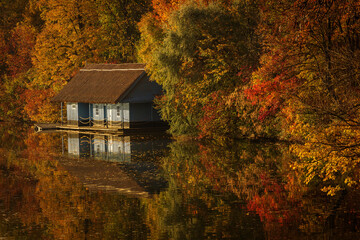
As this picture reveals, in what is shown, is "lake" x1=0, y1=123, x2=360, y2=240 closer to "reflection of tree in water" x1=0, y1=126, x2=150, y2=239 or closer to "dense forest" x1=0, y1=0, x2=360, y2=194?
"reflection of tree in water" x1=0, y1=126, x2=150, y2=239

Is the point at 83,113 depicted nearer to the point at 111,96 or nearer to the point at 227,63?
the point at 111,96

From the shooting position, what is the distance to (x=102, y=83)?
48.7m

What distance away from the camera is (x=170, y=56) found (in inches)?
1475

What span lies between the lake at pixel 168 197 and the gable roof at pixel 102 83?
43.9 feet

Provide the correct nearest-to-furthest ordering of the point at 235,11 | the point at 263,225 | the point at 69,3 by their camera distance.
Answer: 1. the point at 263,225
2. the point at 235,11
3. the point at 69,3

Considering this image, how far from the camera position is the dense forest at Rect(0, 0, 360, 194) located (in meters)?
17.4

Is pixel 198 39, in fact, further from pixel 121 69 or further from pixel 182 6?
pixel 121 69

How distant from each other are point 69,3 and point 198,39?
23227mm

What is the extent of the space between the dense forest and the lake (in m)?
1.43

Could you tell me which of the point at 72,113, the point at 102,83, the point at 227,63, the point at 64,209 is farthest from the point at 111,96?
the point at 64,209

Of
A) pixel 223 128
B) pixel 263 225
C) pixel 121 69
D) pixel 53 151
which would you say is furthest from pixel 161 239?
pixel 121 69

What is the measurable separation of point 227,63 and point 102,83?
1645 centimetres

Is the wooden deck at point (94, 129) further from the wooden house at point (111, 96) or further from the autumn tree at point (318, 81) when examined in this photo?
the autumn tree at point (318, 81)

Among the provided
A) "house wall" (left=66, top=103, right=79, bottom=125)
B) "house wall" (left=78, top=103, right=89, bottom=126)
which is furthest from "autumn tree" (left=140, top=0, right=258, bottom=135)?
"house wall" (left=66, top=103, right=79, bottom=125)
